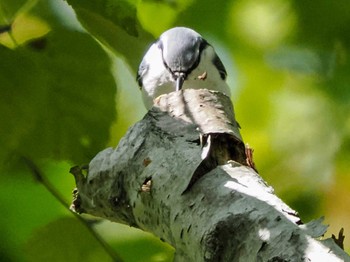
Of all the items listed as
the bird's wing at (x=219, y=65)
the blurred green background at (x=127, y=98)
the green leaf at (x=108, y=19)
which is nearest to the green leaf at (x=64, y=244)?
the blurred green background at (x=127, y=98)

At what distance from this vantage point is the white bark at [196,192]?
771 millimetres

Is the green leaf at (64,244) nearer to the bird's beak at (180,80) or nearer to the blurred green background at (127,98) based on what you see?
the blurred green background at (127,98)

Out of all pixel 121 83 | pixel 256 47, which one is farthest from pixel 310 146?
pixel 121 83

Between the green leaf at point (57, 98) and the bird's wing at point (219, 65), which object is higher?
the green leaf at point (57, 98)

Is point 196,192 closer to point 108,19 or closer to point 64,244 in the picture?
point 108,19

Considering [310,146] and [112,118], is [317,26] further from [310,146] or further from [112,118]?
[112,118]

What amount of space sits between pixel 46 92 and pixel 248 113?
477mm

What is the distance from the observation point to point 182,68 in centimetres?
217

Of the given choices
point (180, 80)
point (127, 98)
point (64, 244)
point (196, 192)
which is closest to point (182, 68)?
point (180, 80)

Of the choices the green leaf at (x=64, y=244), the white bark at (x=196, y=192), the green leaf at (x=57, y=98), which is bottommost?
the green leaf at (x=64, y=244)

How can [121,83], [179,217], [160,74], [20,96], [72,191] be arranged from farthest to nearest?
[160,74], [121,83], [72,191], [20,96], [179,217]

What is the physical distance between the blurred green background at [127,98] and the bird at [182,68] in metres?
0.39

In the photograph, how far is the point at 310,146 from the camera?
147cm

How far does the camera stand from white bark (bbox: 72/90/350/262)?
77 centimetres
